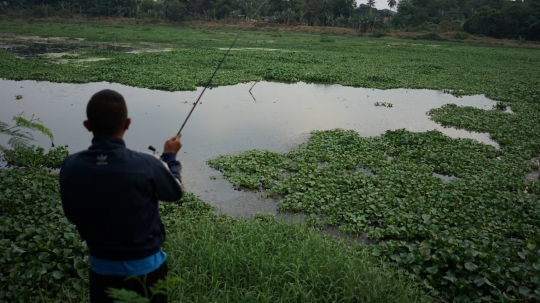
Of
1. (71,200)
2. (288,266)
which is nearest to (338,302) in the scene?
(288,266)

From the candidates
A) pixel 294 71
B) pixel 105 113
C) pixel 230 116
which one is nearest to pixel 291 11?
pixel 294 71

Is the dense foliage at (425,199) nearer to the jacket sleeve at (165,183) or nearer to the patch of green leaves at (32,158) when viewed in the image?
the patch of green leaves at (32,158)

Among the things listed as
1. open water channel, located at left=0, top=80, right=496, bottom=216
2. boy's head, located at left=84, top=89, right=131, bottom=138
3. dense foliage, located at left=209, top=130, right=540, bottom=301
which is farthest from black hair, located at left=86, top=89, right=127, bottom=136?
open water channel, located at left=0, top=80, right=496, bottom=216

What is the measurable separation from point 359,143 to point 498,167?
300cm

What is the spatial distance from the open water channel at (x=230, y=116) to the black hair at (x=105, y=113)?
435cm

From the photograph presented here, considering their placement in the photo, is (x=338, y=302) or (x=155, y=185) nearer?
(x=155, y=185)

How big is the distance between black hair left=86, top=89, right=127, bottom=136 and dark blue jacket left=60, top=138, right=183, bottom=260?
6 cm

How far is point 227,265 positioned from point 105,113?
2658mm

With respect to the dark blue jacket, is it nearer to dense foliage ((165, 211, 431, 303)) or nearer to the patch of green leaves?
dense foliage ((165, 211, 431, 303))

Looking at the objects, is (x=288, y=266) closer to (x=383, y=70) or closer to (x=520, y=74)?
(x=383, y=70)

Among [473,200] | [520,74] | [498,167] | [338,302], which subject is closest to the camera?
[338,302]

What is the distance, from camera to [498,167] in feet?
26.6

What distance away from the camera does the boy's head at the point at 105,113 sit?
2086mm

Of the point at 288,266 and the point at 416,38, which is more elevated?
the point at 416,38
